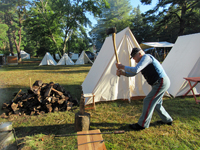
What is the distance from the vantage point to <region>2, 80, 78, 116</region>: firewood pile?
353 centimetres

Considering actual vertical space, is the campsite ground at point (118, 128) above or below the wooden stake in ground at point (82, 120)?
below

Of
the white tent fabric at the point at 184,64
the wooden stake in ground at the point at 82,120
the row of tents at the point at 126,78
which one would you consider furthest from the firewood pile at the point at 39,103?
the white tent fabric at the point at 184,64

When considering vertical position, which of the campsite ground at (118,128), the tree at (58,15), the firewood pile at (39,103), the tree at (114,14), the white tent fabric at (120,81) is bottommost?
the campsite ground at (118,128)

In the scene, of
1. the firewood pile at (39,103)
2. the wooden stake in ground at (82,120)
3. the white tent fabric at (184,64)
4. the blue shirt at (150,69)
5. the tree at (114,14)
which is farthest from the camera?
the tree at (114,14)

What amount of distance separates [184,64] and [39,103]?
5.04m

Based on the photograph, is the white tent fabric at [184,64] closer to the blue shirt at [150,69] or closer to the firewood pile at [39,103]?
the blue shirt at [150,69]

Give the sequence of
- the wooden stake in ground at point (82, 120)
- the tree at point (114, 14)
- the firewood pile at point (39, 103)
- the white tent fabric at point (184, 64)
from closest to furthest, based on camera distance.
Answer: the wooden stake in ground at point (82, 120)
the firewood pile at point (39, 103)
the white tent fabric at point (184, 64)
the tree at point (114, 14)

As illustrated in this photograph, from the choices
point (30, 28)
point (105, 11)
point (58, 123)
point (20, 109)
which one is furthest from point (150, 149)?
point (105, 11)

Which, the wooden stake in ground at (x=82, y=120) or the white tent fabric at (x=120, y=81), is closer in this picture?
the wooden stake in ground at (x=82, y=120)

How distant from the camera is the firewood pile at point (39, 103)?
3525mm

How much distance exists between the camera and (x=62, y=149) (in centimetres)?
218

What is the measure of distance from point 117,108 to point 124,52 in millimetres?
1725

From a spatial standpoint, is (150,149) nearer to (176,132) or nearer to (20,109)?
(176,132)

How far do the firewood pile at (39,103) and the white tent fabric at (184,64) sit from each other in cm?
367
